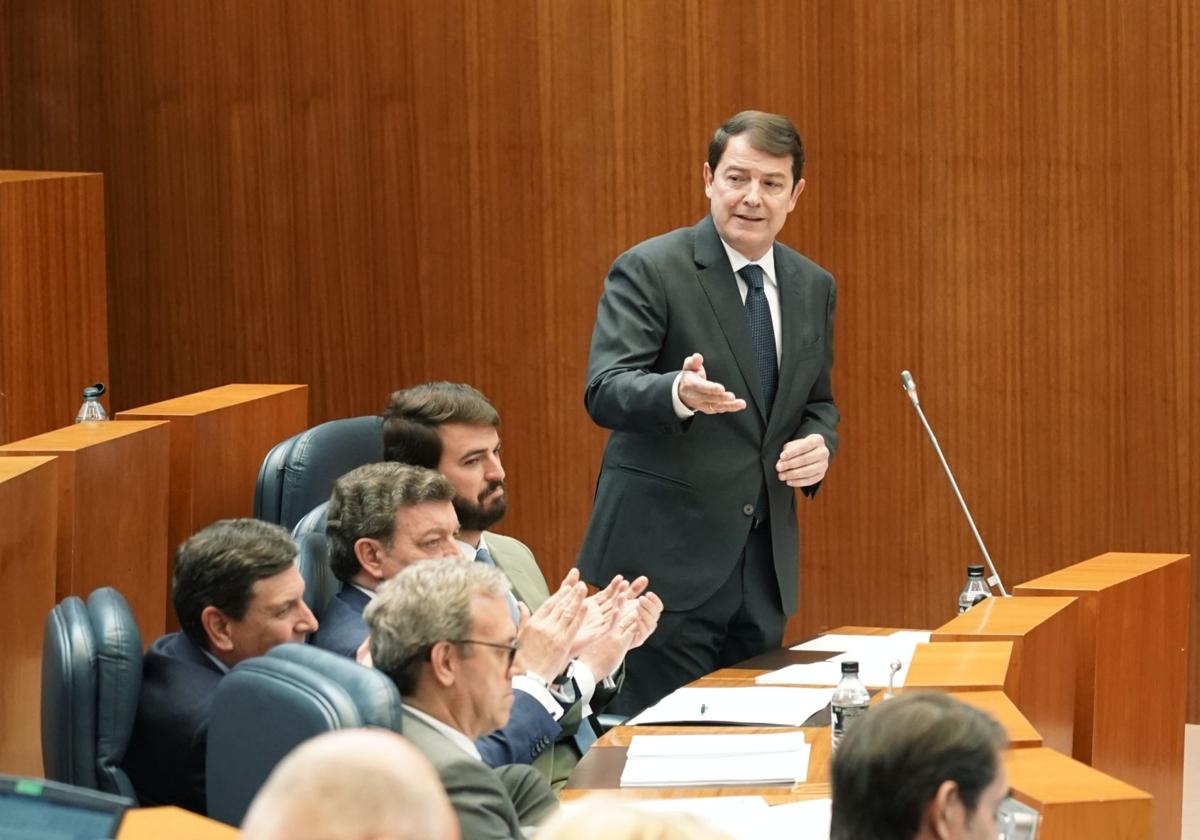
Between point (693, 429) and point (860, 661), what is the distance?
59cm

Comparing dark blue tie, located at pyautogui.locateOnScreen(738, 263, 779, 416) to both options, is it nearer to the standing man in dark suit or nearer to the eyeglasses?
the standing man in dark suit

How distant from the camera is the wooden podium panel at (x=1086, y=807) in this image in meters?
1.95

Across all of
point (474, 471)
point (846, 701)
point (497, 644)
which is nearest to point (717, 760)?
point (846, 701)

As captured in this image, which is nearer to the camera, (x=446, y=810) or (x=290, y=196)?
(x=446, y=810)

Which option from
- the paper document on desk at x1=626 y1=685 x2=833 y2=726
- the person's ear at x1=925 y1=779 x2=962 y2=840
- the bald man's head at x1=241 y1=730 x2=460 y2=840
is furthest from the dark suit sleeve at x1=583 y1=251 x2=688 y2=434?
the bald man's head at x1=241 y1=730 x2=460 y2=840

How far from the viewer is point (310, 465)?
364 cm

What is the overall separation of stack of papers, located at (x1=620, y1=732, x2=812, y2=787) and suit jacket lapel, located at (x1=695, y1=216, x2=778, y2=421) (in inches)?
39.7

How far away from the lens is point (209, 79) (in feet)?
18.9

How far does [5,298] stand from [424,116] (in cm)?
142

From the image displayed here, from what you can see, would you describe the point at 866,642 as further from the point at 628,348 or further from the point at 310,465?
the point at 310,465

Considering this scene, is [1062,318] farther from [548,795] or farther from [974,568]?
[548,795]

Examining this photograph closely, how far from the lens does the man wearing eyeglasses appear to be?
222cm

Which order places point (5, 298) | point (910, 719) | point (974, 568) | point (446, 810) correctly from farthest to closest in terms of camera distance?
point (5, 298), point (974, 568), point (910, 719), point (446, 810)

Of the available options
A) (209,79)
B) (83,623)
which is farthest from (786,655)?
(209,79)
